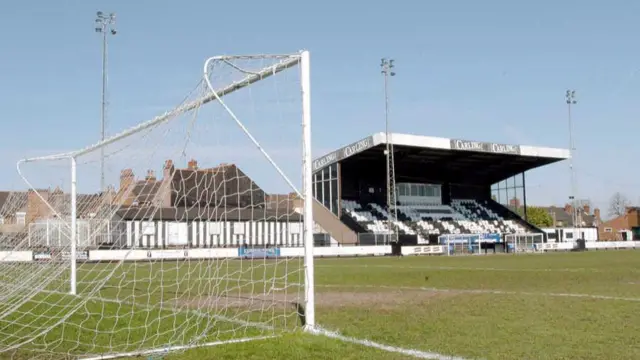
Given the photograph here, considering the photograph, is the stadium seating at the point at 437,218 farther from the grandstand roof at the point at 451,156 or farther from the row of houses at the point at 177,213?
the row of houses at the point at 177,213

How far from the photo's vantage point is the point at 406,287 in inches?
623

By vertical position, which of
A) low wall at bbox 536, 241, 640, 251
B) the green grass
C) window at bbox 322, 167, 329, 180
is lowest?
low wall at bbox 536, 241, 640, 251

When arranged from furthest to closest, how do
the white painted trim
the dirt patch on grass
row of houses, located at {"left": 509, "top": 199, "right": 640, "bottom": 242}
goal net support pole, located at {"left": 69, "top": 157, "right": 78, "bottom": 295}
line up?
row of houses, located at {"left": 509, "top": 199, "right": 640, "bottom": 242} → the white painted trim → goal net support pole, located at {"left": 69, "top": 157, "right": 78, "bottom": 295} → the dirt patch on grass

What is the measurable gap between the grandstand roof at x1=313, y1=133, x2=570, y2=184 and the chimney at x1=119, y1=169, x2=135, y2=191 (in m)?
39.4

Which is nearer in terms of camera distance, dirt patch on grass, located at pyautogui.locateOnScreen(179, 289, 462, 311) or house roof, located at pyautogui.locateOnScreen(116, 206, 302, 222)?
house roof, located at pyautogui.locateOnScreen(116, 206, 302, 222)

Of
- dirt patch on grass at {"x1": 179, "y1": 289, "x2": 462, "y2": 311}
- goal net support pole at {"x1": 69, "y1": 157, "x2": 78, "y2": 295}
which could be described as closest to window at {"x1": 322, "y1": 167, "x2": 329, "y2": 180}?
goal net support pole at {"x1": 69, "y1": 157, "x2": 78, "y2": 295}

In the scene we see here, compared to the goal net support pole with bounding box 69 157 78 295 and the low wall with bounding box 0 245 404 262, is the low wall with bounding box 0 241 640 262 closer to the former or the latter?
the low wall with bounding box 0 245 404 262

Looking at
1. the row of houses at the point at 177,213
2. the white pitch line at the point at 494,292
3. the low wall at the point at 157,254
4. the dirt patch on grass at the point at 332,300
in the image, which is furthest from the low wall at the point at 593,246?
the row of houses at the point at 177,213

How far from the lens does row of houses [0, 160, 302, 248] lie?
1015 centimetres

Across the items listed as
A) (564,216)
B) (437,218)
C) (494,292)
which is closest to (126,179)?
(494,292)

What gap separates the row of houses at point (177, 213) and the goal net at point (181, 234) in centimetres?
3

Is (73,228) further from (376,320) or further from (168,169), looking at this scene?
(376,320)

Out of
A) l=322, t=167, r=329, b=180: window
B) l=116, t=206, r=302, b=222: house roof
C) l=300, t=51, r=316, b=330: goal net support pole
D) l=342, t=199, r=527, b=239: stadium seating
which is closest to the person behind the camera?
l=300, t=51, r=316, b=330: goal net support pole

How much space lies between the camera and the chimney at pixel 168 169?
10.1 m
